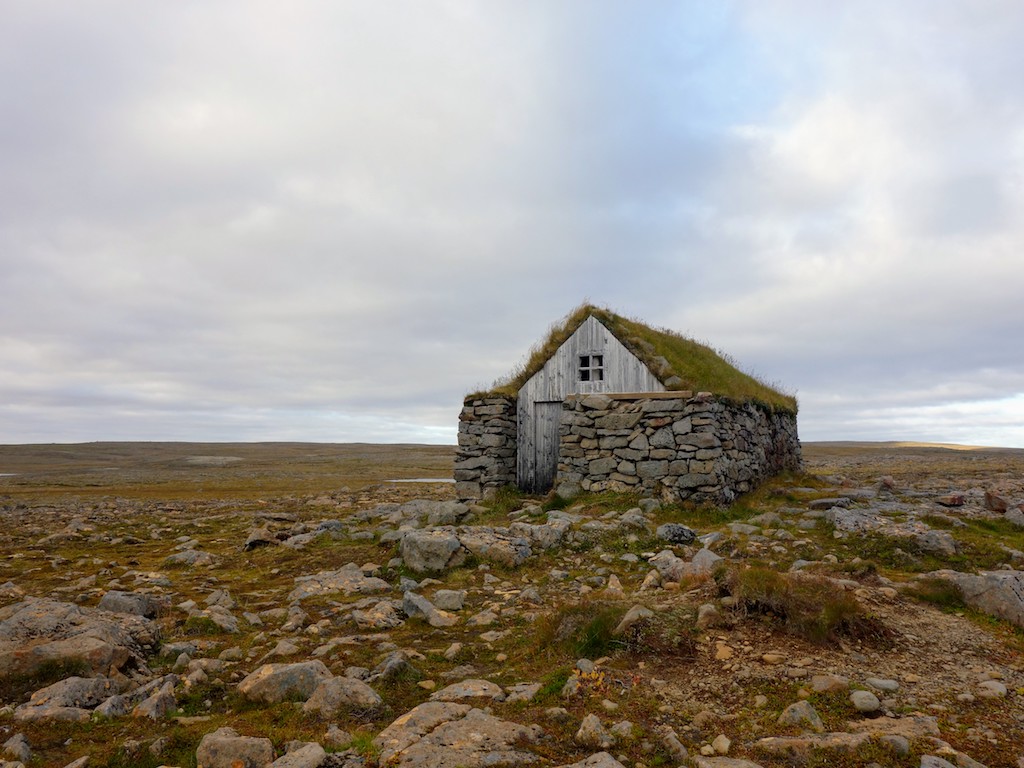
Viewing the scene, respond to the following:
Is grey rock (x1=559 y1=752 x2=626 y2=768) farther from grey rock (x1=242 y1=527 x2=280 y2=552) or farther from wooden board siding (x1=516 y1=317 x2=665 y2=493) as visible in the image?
wooden board siding (x1=516 y1=317 x2=665 y2=493)

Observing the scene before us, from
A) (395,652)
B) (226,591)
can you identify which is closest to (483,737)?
(395,652)

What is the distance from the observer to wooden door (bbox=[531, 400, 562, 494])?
59.8 ft

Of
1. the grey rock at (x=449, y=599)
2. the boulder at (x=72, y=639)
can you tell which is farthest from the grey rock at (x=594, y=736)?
the boulder at (x=72, y=639)

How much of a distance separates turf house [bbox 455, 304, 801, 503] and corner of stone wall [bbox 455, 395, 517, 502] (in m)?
0.03

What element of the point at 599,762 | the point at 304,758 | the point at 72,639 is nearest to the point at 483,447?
the point at 72,639

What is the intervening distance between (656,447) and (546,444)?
415 centimetres

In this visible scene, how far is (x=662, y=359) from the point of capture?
17.0 meters

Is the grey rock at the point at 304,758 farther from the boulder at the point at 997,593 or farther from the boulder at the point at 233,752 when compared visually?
the boulder at the point at 997,593

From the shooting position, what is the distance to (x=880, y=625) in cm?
600

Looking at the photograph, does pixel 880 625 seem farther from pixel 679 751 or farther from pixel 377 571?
pixel 377 571

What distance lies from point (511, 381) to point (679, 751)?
50.7 ft

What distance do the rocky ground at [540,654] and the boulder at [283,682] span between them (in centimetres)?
2

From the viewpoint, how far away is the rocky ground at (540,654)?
4328mm

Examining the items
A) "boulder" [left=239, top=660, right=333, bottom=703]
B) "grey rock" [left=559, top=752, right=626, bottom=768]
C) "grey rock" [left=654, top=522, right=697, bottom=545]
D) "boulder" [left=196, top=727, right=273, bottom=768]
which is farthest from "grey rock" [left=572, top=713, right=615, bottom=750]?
"grey rock" [left=654, top=522, right=697, bottom=545]
